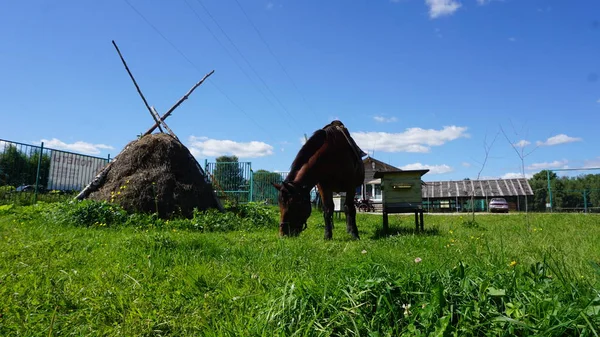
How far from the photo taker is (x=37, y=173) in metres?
12.4

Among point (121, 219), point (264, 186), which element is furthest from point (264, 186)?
point (121, 219)

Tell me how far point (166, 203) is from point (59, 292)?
259 inches

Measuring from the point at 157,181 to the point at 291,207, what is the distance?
4.71 m

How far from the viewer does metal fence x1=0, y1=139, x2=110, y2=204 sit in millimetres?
11898

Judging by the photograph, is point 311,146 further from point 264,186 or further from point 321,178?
point 264,186

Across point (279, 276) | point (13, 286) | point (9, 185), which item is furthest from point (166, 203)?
point (9, 185)

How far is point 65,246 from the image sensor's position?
4320mm

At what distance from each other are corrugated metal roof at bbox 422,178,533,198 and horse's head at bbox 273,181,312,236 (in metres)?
37.1

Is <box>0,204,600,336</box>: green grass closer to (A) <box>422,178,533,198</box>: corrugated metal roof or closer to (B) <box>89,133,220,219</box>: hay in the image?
(B) <box>89,133,220,219</box>: hay

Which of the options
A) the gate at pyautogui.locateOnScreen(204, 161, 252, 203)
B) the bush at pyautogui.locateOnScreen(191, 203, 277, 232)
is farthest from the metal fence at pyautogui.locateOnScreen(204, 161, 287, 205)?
the bush at pyautogui.locateOnScreen(191, 203, 277, 232)

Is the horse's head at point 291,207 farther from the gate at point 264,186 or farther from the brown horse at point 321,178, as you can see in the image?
the gate at point 264,186

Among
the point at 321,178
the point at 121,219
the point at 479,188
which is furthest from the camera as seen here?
the point at 479,188

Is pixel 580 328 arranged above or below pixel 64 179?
below

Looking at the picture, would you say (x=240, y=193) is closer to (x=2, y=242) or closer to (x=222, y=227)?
(x=222, y=227)
